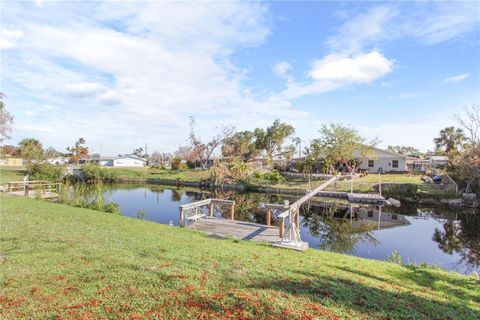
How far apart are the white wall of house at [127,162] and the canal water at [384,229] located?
147 ft

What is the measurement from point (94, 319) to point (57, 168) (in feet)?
116

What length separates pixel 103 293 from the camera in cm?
381

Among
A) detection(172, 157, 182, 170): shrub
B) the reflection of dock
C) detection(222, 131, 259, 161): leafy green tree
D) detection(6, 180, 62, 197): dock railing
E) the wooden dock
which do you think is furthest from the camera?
detection(172, 157, 182, 170): shrub

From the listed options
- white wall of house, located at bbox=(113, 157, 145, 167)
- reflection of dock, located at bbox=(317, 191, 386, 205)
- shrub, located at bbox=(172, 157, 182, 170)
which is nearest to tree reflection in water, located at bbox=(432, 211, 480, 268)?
reflection of dock, located at bbox=(317, 191, 386, 205)

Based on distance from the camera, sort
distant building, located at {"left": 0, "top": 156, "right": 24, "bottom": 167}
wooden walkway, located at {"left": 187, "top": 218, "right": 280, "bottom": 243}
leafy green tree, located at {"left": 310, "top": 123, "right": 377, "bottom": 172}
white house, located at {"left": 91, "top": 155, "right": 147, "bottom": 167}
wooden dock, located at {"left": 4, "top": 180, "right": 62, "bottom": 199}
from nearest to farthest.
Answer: wooden walkway, located at {"left": 187, "top": 218, "right": 280, "bottom": 243}
wooden dock, located at {"left": 4, "top": 180, "right": 62, "bottom": 199}
leafy green tree, located at {"left": 310, "top": 123, "right": 377, "bottom": 172}
distant building, located at {"left": 0, "top": 156, "right": 24, "bottom": 167}
white house, located at {"left": 91, "top": 155, "right": 147, "bottom": 167}

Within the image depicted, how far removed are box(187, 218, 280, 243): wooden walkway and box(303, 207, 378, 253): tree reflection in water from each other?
3.39 m

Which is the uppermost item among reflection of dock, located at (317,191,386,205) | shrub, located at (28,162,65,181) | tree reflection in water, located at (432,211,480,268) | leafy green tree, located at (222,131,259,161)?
leafy green tree, located at (222,131,259,161)

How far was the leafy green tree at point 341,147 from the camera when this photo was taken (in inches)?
1481

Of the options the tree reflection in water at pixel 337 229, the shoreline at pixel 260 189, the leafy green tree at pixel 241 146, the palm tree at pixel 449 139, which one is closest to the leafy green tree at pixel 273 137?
the leafy green tree at pixel 241 146

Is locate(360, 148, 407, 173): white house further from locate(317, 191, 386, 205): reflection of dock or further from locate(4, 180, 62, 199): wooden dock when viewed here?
locate(4, 180, 62, 199): wooden dock

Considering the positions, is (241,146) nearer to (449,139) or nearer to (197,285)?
(449,139)

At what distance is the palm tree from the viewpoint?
160 ft

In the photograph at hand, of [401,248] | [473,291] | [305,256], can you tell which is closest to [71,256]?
[305,256]

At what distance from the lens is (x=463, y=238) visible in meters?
14.7
